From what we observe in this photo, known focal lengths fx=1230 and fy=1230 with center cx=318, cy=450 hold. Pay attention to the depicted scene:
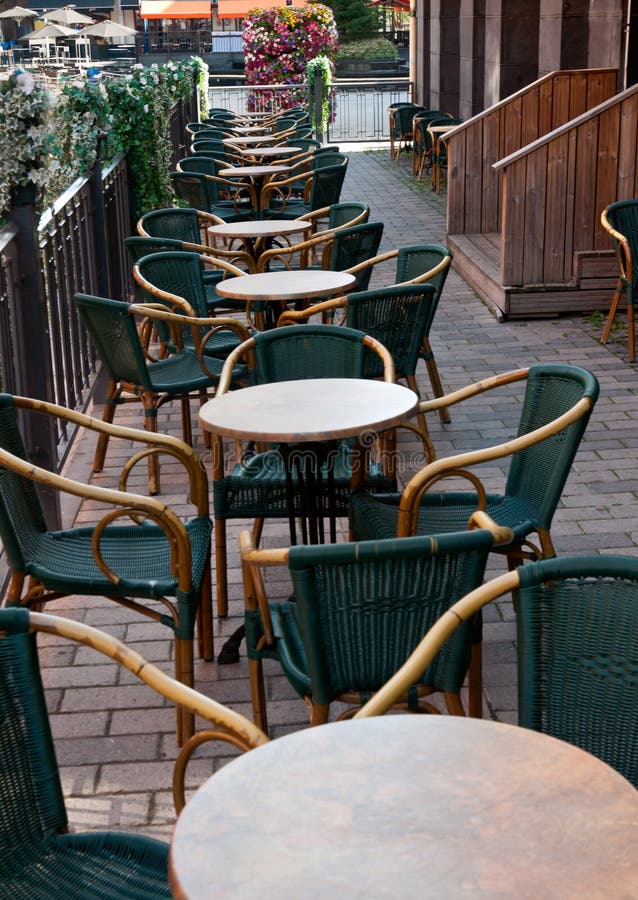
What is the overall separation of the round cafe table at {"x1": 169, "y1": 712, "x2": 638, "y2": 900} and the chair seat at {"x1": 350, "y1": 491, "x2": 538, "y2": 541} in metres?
→ 1.65

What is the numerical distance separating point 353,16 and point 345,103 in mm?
19052

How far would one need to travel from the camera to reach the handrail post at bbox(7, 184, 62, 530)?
4453 millimetres

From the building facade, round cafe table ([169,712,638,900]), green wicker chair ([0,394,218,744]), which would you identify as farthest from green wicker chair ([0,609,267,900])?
the building facade

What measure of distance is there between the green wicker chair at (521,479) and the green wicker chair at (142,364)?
5.23ft

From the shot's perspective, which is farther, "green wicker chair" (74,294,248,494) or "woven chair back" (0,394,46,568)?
"green wicker chair" (74,294,248,494)

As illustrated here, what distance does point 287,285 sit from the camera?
552cm

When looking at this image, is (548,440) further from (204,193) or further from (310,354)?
(204,193)

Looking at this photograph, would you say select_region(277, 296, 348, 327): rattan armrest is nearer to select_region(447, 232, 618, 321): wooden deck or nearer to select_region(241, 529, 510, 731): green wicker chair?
select_region(241, 529, 510, 731): green wicker chair

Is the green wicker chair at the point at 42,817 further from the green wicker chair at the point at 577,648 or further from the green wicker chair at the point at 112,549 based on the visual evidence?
the green wicker chair at the point at 112,549

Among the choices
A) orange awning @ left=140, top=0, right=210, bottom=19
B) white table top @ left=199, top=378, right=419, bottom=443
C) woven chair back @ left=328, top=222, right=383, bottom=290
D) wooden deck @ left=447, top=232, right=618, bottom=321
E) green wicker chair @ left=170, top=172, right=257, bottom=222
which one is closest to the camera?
white table top @ left=199, top=378, right=419, bottom=443

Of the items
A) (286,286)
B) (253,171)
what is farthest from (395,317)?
(253,171)

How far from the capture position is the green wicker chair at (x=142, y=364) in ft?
16.0

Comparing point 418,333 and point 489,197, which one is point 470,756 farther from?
point 489,197

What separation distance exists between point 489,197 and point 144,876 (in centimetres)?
895
